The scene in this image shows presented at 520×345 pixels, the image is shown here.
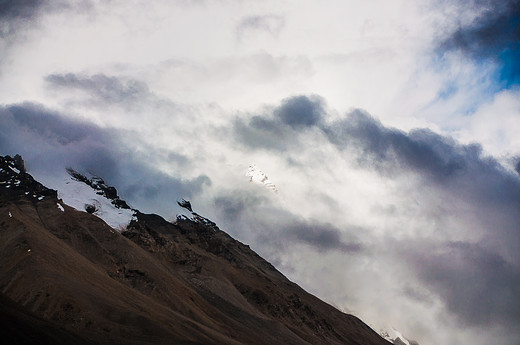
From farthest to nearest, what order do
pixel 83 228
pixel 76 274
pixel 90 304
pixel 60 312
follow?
pixel 83 228 → pixel 76 274 → pixel 90 304 → pixel 60 312

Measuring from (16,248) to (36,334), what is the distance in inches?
2463

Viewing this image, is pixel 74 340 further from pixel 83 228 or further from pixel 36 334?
pixel 83 228

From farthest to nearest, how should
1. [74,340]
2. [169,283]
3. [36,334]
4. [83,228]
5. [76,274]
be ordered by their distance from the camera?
[83,228]
[169,283]
[76,274]
[74,340]
[36,334]

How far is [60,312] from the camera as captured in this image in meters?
99.6

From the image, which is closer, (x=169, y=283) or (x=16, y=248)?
(x=16, y=248)

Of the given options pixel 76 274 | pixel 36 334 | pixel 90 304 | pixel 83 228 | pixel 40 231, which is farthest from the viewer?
pixel 83 228

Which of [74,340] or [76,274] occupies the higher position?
[76,274]

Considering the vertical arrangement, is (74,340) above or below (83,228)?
below

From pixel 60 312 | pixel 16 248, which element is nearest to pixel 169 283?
pixel 16 248

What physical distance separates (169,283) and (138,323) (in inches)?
2701

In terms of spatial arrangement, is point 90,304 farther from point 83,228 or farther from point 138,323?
point 83,228

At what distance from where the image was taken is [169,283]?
17288cm

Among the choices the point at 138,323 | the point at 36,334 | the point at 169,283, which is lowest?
the point at 36,334

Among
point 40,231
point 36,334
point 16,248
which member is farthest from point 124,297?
point 36,334
